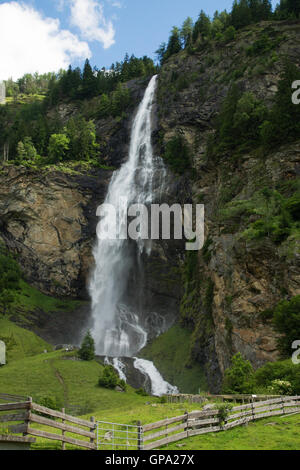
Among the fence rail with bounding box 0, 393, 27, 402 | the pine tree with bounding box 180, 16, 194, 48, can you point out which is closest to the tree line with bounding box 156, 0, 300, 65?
the pine tree with bounding box 180, 16, 194, 48

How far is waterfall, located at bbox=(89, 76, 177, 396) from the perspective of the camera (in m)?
66.4

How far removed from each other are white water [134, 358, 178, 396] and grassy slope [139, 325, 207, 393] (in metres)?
0.67

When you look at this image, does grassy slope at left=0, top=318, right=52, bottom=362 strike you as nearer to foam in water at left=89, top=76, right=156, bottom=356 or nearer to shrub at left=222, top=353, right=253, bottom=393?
foam in water at left=89, top=76, right=156, bottom=356

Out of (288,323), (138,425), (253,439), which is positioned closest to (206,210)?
(288,323)

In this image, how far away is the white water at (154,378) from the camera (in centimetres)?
4942

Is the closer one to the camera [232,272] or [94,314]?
[232,272]

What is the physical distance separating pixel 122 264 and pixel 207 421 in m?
60.2

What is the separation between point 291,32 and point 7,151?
6475cm

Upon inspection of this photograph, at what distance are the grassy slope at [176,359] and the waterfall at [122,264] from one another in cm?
477

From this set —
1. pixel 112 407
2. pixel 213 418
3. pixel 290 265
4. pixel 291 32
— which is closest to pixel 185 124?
pixel 291 32

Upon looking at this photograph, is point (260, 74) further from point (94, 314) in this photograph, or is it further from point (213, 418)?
point (213, 418)

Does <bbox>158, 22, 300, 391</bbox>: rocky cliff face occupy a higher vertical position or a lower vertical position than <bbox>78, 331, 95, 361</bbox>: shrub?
higher

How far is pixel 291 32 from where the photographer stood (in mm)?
74500

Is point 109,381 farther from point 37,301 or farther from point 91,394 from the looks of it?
point 37,301
